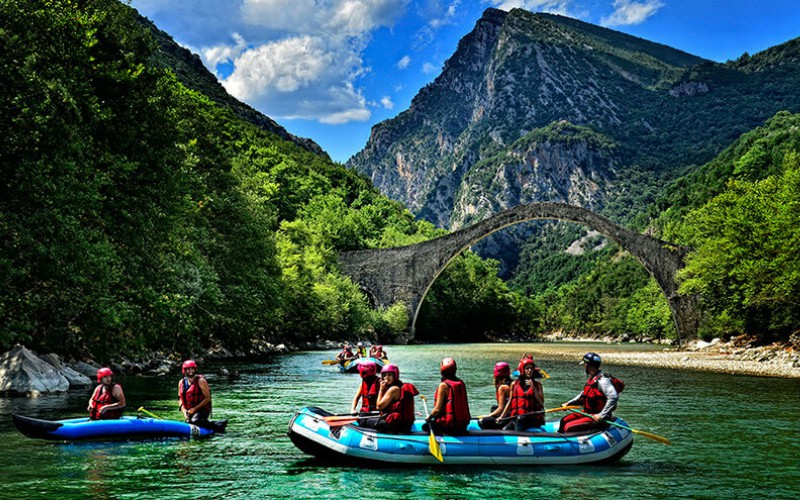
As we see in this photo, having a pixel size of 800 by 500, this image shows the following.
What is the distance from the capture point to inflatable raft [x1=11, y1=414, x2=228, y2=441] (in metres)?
10.5

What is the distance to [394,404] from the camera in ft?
32.2

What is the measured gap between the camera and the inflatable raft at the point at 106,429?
413 inches

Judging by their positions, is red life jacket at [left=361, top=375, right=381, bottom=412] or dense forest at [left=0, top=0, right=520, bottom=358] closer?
red life jacket at [left=361, top=375, right=381, bottom=412]

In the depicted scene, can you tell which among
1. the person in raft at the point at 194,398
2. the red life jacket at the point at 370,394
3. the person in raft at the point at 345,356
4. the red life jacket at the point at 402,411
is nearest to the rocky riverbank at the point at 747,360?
the person in raft at the point at 345,356

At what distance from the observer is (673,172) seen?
608 feet

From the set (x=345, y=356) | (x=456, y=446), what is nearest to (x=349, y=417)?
(x=456, y=446)

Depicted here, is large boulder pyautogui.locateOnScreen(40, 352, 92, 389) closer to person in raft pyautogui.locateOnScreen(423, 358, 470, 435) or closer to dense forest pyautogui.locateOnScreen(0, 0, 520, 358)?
dense forest pyautogui.locateOnScreen(0, 0, 520, 358)

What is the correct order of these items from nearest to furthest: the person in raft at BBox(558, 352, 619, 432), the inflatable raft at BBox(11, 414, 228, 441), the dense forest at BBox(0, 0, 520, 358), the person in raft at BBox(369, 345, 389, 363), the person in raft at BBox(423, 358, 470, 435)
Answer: the person in raft at BBox(423, 358, 470, 435) → the person in raft at BBox(558, 352, 619, 432) → the inflatable raft at BBox(11, 414, 228, 441) → the dense forest at BBox(0, 0, 520, 358) → the person in raft at BBox(369, 345, 389, 363)

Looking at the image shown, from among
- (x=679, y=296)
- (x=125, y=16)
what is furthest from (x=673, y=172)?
(x=125, y=16)

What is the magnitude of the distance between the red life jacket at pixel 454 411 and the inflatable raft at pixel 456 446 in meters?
0.16

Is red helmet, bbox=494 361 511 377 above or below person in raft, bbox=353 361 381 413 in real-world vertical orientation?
above

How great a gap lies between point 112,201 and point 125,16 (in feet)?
18.0

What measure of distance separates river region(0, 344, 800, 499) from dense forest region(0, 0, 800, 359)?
2.81 metres

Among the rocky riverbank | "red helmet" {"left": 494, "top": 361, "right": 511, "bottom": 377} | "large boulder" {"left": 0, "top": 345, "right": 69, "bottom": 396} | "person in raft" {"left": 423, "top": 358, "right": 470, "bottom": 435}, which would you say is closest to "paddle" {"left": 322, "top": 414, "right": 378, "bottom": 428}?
"person in raft" {"left": 423, "top": 358, "right": 470, "bottom": 435}
